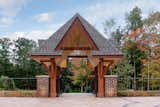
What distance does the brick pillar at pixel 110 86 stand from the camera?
48.0ft

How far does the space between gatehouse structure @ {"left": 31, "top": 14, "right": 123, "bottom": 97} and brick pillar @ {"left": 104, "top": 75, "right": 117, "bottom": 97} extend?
0.18 meters

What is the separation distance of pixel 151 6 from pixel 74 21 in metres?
20.1

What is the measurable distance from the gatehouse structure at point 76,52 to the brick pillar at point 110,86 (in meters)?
0.18

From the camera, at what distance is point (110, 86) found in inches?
577

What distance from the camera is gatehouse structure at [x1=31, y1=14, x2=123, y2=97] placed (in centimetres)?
1416

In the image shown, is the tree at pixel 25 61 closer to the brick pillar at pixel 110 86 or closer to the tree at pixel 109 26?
the tree at pixel 109 26

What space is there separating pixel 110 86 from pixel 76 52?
2083 millimetres

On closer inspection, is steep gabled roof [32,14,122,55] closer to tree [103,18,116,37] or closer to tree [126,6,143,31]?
tree [126,6,143,31]

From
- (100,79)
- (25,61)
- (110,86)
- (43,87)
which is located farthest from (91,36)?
(25,61)

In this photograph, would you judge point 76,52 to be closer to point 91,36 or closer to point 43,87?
point 91,36

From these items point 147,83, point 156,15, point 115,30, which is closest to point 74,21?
point 147,83

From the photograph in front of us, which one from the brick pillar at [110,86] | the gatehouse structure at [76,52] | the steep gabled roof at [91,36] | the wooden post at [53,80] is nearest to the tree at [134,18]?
the steep gabled roof at [91,36]

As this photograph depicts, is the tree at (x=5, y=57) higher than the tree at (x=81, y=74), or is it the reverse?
the tree at (x=5, y=57)

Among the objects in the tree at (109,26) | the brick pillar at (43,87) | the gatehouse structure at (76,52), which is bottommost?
the brick pillar at (43,87)
